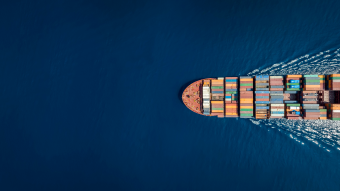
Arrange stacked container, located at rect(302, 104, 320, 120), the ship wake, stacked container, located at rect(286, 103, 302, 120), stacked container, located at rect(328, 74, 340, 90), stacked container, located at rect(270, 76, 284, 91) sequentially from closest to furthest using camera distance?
1. stacked container, located at rect(328, 74, 340, 90)
2. stacked container, located at rect(302, 104, 320, 120)
3. stacked container, located at rect(286, 103, 302, 120)
4. stacked container, located at rect(270, 76, 284, 91)
5. the ship wake

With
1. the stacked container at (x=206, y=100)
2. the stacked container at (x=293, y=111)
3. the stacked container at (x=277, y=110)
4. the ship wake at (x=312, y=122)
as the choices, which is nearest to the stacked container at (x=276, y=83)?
the ship wake at (x=312, y=122)

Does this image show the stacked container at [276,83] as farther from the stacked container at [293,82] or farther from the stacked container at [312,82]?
the stacked container at [312,82]

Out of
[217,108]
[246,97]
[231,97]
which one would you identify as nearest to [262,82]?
[246,97]

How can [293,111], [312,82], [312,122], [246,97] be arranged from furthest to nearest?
[312,122]
[246,97]
[293,111]
[312,82]

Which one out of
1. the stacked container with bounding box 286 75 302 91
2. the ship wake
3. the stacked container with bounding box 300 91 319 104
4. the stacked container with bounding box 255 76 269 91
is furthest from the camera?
the ship wake

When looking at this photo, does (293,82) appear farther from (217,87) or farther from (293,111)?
(217,87)

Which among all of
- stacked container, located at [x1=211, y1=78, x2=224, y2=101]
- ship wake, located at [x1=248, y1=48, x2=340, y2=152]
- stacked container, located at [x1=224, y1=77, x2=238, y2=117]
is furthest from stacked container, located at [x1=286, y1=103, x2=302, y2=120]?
stacked container, located at [x1=211, y1=78, x2=224, y2=101]

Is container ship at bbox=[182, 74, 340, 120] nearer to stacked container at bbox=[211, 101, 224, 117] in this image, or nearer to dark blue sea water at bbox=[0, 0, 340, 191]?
stacked container at bbox=[211, 101, 224, 117]

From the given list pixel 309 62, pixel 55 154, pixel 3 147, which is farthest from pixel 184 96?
pixel 3 147
